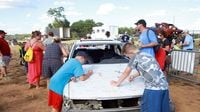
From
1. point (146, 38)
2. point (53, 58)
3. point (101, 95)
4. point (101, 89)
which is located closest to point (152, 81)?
point (101, 95)

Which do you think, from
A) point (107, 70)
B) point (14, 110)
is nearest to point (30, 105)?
point (14, 110)

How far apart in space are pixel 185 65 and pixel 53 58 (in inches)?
201

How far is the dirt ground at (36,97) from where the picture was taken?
25.6 ft

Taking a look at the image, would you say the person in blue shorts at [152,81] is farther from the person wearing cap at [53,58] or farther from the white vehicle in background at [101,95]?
the person wearing cap at [53,58]

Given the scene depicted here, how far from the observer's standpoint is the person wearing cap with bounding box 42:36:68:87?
8280 millimetres

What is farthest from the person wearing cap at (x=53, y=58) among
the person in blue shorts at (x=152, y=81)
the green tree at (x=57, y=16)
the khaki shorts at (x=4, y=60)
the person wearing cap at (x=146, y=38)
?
the green tree at (x=57, y=16)

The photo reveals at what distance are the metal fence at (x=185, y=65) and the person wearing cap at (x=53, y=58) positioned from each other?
4685 mm

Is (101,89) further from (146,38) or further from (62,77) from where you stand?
(146,38)

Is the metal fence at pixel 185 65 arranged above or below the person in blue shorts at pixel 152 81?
below

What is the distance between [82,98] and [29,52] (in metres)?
5.11

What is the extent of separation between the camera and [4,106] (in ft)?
26.8

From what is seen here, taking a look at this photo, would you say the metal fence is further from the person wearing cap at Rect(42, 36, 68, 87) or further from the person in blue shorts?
the person in blue shorts

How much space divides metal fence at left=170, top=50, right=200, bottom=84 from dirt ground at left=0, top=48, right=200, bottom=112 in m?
0.32

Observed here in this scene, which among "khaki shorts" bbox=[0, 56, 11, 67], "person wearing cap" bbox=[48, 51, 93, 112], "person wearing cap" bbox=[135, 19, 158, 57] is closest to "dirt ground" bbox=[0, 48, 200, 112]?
"khaki shorts" bbox=[0, 56, 11, 67]
